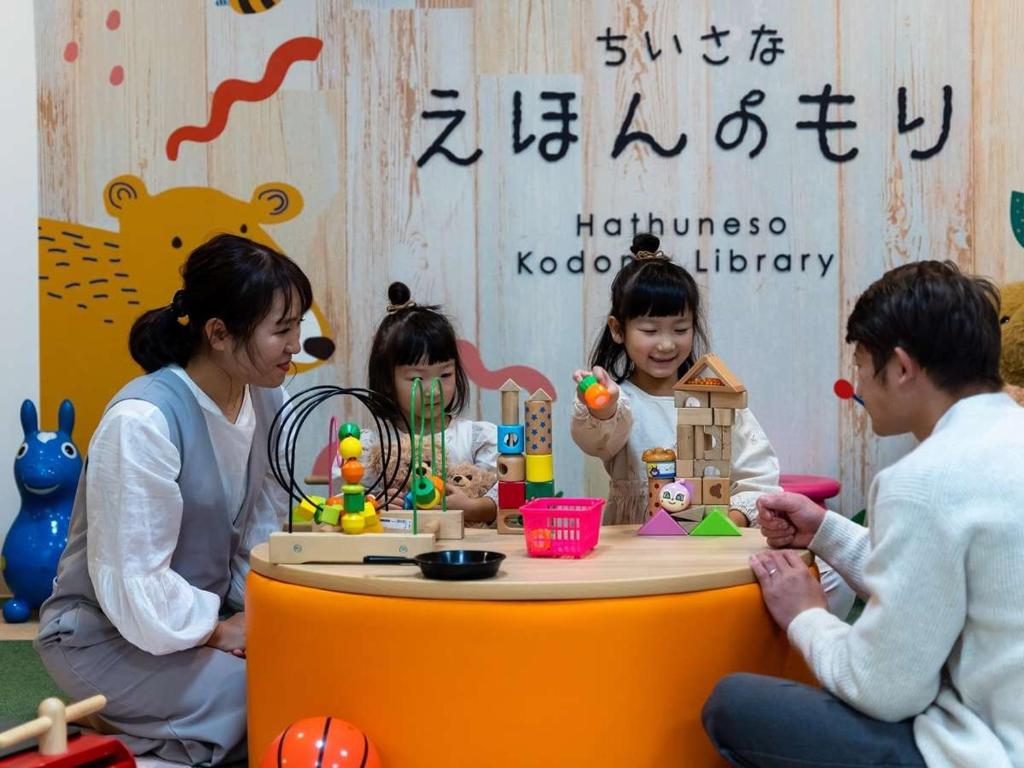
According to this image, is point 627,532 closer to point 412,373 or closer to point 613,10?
point 412,373

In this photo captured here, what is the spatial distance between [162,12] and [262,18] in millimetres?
296

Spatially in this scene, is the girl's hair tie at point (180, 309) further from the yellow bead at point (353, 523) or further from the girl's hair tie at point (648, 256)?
the girl's hair tie at point (648, 256)

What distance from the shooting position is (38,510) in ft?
11.2

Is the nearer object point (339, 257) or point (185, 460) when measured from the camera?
point (185, 460)

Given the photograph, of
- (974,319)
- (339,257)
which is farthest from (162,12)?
(974,319)

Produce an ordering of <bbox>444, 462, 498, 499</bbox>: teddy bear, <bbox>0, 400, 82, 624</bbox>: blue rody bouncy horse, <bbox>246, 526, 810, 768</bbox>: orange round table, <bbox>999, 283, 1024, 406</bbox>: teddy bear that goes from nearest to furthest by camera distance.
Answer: <bbox>246, 526, 810, 768</bbox>: orange round table → <bbox>999, 283, 1024, 406</bbox>: teddy bear → <bbox>444, 462, 498, 499</bbox>: teddy bear → <bbox>0, 400, 82, 624</bbox>: blue rody bouncy horse

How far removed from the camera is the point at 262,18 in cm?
343

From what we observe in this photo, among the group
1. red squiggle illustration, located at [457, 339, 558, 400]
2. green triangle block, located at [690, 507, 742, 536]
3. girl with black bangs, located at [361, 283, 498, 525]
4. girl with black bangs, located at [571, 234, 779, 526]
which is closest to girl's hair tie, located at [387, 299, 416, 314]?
girl with black bangs, located at [361, 283, 498, 525]

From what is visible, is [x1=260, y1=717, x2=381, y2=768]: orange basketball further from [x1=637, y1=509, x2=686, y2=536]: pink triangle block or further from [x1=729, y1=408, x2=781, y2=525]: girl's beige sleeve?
[x1=729, y1=408, x2=781, y2=525]: girl's beige sleeve

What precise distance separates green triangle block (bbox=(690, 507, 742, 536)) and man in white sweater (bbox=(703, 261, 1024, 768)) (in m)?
0.42

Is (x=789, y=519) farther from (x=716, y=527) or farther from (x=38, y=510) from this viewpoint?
(x=38, y=510)

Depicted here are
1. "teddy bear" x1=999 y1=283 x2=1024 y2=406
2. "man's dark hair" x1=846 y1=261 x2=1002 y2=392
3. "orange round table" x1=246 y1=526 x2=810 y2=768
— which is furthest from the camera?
"teddy bear" x1=999 y1=283 x2=1024 y2=406

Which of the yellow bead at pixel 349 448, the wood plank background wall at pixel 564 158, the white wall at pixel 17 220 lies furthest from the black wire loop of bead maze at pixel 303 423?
the white wall at pixel 17 220

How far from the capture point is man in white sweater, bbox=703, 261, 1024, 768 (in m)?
1.53
